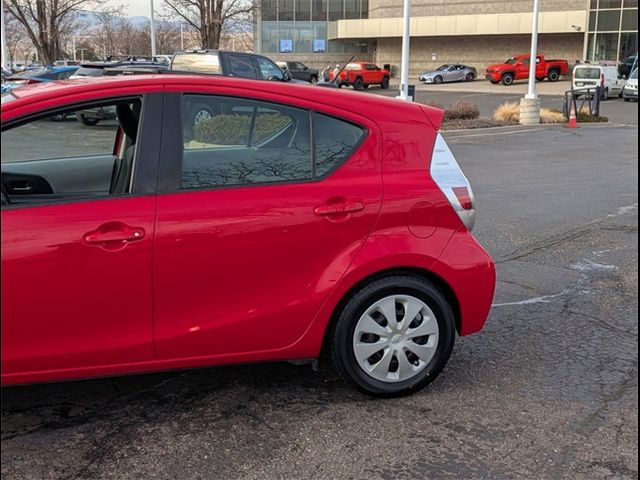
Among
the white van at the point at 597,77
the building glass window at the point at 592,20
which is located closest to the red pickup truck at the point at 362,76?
the white van at the point at 597,77

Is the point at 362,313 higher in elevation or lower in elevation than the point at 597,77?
lower

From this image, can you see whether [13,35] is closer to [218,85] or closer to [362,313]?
[218,85]

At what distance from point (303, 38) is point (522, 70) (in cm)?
2269

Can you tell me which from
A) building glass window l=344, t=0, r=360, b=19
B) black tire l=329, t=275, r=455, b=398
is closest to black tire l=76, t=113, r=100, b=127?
black tire l=329, t=275, r=455, b=398

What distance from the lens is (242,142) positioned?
348 centimetres

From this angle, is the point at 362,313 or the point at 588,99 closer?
the point at 362,313

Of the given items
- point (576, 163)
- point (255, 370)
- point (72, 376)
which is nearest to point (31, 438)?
point (72, 376)

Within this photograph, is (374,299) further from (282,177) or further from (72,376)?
(72,376)

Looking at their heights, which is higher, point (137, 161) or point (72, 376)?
point (137, 161)

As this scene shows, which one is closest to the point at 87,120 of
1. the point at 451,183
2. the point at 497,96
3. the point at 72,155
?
the point at 72,155

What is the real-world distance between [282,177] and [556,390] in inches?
75.7

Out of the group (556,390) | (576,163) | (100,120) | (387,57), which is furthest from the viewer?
(387,57)

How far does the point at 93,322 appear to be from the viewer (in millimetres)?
3100

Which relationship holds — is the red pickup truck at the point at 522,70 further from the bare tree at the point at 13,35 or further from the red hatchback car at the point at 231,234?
the red hatchback car at the point at 231,234
